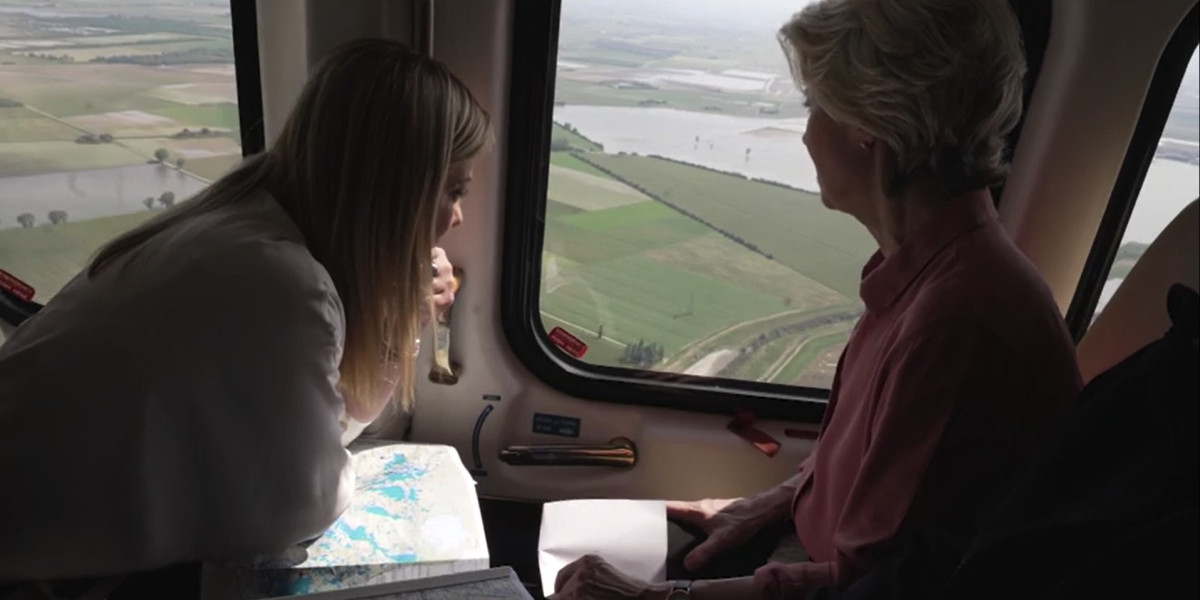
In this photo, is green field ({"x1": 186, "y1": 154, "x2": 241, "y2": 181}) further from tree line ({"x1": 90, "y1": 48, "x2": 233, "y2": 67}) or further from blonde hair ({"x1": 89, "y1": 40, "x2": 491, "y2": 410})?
blonde hair ({"x1": 89, "y1": 40, "x2": 491, "y2": 410})

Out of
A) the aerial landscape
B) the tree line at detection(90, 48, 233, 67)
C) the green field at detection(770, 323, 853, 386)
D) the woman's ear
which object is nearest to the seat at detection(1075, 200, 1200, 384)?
the woman's ear

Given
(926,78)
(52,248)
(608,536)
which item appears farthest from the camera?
(52,248)

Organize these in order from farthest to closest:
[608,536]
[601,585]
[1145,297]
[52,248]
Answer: [52,248] < [608,536] < [601,585] < [1145,297]

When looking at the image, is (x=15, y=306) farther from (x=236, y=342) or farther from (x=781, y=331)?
(x=781, y=331)

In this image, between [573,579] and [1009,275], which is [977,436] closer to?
[1009,275]

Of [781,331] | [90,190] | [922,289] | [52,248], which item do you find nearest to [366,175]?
[922,289]

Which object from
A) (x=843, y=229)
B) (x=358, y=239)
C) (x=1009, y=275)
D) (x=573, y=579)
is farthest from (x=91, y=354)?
(x=843, y=229)
